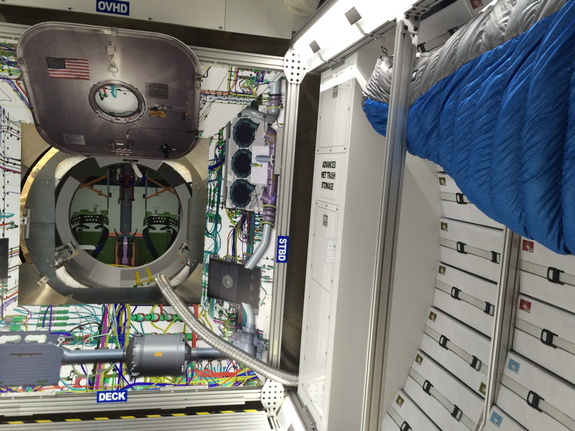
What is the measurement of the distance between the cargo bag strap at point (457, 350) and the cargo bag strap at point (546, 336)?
1.41 ft

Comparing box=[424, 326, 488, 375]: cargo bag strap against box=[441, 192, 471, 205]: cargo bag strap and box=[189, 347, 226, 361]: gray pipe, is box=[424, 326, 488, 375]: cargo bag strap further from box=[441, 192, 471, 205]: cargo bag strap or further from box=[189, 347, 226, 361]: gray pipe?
box=[189, 347, 226, 361]: gray pipe

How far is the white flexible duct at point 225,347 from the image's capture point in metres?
4.56

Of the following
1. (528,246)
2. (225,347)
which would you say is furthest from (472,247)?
(225,347)

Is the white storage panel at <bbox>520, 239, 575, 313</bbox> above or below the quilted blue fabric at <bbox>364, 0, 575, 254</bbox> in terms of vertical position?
below

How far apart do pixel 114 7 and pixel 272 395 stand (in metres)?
3.61

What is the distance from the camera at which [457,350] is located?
3.31 m

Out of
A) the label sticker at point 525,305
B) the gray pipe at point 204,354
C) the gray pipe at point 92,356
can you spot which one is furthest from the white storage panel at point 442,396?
the gray pipe at point 92,356

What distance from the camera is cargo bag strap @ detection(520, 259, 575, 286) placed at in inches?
98.6

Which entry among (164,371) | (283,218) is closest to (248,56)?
(283,218)

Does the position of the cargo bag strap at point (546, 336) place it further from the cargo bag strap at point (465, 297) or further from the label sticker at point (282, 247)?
the label sticker at point (282, 247)

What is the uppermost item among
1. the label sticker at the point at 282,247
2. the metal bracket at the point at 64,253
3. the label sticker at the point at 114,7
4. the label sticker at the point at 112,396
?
the label sticker at the point at 114,7

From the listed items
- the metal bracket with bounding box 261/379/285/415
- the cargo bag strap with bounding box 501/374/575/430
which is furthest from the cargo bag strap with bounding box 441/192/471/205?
the metal bracket with bounding box 261/379/285/415

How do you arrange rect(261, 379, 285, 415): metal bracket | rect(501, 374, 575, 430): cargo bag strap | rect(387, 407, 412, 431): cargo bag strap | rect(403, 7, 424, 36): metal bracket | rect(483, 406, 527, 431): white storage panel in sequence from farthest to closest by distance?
rect(261, 379, 285, 415): metal bracket, rect(387, 407, 412, 431): cargo bag strap, rect(483, 406, 527, 431): white storage panel, rect(501, 374, 575, 430): cargo bag strap, rect(403, 7, 424, 36): metal bracket

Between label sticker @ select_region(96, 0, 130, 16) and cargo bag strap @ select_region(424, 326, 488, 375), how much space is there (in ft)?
11.0
